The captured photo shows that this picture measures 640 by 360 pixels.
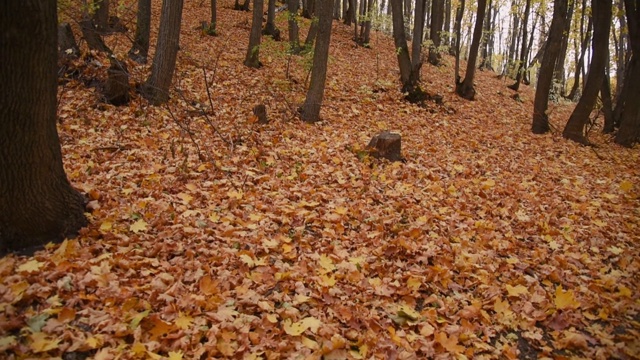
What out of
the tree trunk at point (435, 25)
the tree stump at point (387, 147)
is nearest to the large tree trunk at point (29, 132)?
the tree stump at point (387, 147)

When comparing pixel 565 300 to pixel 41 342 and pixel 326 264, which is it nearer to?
pixel 326 264

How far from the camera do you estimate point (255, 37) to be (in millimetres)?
11969

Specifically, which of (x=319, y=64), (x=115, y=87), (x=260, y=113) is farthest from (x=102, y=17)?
(x=319, y=64)

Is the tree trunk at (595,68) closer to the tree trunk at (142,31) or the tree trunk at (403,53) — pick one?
the tree trunk at (403,53)

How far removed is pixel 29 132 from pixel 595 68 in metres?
11.9

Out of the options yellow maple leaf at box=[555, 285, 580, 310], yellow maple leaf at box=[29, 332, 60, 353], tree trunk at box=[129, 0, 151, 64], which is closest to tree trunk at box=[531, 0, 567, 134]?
yellow maple leaf at box=[555, 285, 580, 310]

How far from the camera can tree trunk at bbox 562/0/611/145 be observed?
9484 millimetres

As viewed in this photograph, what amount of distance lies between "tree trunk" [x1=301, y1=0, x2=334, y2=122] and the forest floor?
0.53 m

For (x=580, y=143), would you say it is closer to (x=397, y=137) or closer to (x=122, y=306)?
(x=397, y=137)

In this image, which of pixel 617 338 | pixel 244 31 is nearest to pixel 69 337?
pixel 617 338

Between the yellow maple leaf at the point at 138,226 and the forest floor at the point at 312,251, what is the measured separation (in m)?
0.02

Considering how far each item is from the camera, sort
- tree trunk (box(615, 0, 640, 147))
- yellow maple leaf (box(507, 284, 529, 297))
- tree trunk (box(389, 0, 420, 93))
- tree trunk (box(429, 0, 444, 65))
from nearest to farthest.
Result: yellow maple leaf (box(507, 284, 529, 297)) < tree trunk (box(615, 0, 640, 147)) < tree trunk (box(389, 0, 420, 93)) < tree trunk (box(429, 0, 444, 65))

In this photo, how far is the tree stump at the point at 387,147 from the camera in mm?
7223

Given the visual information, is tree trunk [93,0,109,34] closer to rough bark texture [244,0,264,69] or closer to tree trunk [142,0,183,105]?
rough bark texture [244,0,264,69]
